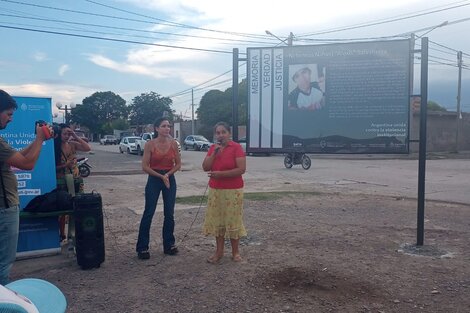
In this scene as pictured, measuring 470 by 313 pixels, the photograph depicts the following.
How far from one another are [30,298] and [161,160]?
441 cm

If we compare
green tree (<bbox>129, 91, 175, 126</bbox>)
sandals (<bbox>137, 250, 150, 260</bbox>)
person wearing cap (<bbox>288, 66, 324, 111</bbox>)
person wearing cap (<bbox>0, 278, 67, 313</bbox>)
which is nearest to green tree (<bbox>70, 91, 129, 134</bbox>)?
green tree (<bbox>129, 91, 175, 126</bbox>)

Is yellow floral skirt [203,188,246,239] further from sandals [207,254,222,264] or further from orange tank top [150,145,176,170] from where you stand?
orange tank top [150,145,176,170]

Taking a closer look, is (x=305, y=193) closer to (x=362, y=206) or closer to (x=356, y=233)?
(x=362, y=206)

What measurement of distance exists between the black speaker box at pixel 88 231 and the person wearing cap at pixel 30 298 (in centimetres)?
404

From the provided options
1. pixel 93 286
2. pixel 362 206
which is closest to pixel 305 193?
pixel 362 206

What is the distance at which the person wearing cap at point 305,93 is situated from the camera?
21.5 ft

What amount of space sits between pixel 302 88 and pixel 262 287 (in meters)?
3.14

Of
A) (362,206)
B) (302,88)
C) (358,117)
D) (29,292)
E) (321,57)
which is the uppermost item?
(321,57)

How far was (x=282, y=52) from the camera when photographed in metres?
6.62

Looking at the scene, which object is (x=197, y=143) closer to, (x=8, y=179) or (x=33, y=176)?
(x=33, y=176)

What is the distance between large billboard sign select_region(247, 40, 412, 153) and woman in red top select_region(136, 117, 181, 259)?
1489 millimetres

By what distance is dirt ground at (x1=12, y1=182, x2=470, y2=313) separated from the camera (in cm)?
430

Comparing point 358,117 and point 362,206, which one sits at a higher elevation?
point 358,117

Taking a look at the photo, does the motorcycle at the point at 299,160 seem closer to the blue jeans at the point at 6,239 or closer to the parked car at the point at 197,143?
the blue jeans at the point at 6,239
